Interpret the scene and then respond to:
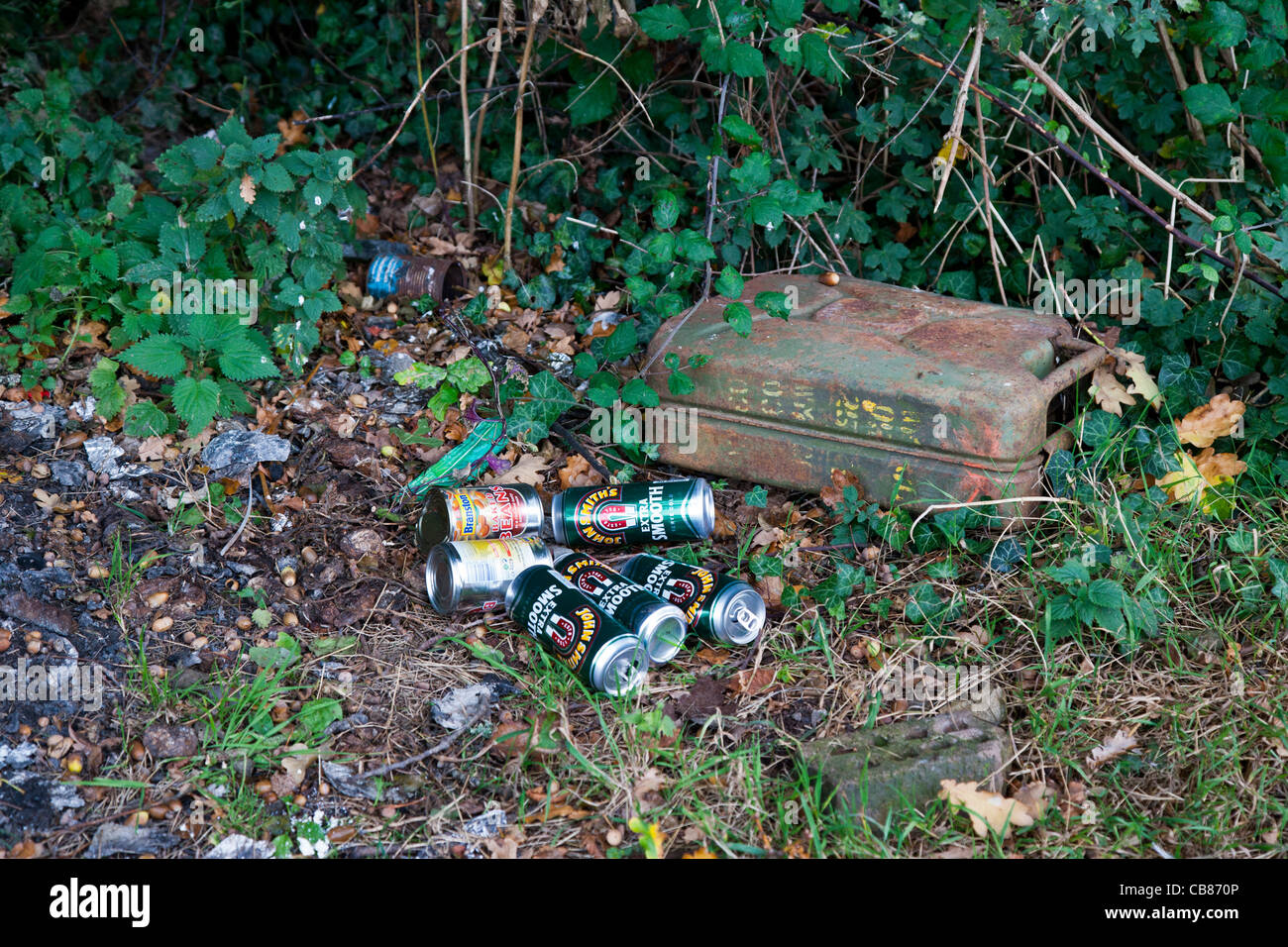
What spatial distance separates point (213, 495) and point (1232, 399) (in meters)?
2.93

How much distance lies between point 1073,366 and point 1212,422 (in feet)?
1.63

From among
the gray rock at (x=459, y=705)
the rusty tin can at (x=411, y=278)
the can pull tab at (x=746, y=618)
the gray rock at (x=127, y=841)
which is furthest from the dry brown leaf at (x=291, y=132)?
the gray rock at (x=127, y=841)

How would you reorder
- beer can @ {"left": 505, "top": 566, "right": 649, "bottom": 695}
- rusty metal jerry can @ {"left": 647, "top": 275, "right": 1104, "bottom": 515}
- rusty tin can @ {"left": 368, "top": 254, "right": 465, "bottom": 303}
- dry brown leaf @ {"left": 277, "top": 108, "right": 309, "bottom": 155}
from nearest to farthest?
beer can @ {"left": 505, "top": 566, "right": 649, "bottom": 695} < rusty metal jerry can @ {"left": 647, "top": 275, "right": 1104, "bottom": 515} < rusty tin can @ {"left": 368, "top": 254, "right": 465, "bottom": 303} < dry brown leaf @ {"left": 277, "top": 108, "right": 309, "bottom": 155}

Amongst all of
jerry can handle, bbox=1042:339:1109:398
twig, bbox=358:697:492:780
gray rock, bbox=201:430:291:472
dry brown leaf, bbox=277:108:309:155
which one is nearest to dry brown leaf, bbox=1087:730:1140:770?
jerry can handle, bbox=1042:339:1109:398

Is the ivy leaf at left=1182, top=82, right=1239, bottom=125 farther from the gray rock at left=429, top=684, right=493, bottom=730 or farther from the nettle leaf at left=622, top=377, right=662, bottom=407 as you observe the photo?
the gray rock at left=429, top=684, right=493, bottom=730

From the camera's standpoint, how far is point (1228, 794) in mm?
2059

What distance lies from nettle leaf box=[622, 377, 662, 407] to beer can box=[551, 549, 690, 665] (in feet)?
1.87

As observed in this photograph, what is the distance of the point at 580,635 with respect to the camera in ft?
7.70

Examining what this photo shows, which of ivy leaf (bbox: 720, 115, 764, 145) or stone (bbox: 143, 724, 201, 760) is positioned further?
ivy leaf (bbox: 720, 115, 764, 145)

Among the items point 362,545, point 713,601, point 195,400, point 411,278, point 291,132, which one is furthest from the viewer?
point 291,132

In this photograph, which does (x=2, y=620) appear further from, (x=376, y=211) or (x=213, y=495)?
(x=376, y=211)

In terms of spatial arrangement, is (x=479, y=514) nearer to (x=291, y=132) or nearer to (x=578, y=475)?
(x=578, y=475)

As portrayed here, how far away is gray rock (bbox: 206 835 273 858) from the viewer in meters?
2.02

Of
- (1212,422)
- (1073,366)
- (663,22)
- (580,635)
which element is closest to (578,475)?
(580,635)
